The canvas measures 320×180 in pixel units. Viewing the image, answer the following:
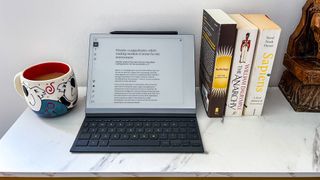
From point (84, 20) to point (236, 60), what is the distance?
0.45 m

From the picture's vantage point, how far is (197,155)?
59 centimetres

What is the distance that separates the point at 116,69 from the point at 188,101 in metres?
0.21

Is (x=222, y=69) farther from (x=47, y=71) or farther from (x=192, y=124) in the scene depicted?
(x=47, y=71)

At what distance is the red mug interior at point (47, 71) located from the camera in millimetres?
728

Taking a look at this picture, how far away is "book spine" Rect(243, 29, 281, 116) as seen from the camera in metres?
0.63

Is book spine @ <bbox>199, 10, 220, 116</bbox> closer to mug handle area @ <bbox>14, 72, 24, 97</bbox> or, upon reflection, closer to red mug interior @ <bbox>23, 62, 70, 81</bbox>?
red mug interior @ <bbox>23, 62, 70, 81</bbox>

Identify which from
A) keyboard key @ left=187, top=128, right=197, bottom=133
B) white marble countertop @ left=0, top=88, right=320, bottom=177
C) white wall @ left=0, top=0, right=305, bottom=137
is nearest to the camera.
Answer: white marble countertop @ left=0, top=88, right=320, bottom=177

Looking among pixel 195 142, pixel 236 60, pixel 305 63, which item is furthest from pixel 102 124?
pixel 305 63

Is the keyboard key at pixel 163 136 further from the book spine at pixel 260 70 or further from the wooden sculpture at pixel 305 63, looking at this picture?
the wooden sculpture at pixel 305 63

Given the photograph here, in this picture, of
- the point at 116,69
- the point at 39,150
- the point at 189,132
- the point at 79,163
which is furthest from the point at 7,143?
the point at 189,132

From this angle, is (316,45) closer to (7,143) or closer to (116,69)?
(116,69)

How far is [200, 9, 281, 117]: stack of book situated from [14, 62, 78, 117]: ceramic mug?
362 mm

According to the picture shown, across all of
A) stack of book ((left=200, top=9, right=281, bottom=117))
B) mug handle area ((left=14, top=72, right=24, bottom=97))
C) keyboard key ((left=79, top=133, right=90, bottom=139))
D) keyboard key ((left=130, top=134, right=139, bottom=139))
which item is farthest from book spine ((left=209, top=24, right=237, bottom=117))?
mug handle area ((left=14, top=72, right=24, bottom=97))

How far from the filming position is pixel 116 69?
2.35 ft
